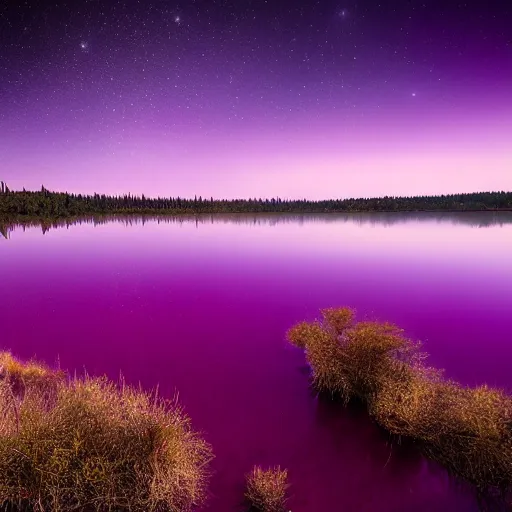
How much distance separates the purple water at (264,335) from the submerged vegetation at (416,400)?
440mm

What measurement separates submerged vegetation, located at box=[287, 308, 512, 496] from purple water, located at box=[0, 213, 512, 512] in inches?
17.3

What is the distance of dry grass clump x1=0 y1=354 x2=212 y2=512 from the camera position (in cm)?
446

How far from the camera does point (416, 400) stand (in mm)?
6965

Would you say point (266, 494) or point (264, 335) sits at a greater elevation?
point (266, 494)

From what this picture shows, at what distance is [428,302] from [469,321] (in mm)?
3094

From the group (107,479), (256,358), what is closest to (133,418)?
(107,479)

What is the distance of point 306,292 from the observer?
68.3 ft

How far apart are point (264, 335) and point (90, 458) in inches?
385

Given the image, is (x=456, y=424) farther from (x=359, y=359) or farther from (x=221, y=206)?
(x=221, y=206)

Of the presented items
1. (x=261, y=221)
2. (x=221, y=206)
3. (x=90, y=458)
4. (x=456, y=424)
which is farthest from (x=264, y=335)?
(x=221, y=206)

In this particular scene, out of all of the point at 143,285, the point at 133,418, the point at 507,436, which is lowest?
the point at 143,285

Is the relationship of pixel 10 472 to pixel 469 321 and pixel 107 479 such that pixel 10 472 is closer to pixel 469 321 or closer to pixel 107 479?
pixel 107 479

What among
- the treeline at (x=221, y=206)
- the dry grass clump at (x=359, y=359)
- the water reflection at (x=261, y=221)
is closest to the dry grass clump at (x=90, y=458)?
the dry grass clump at (x=359, y=359)

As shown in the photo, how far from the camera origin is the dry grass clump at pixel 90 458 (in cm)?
446
